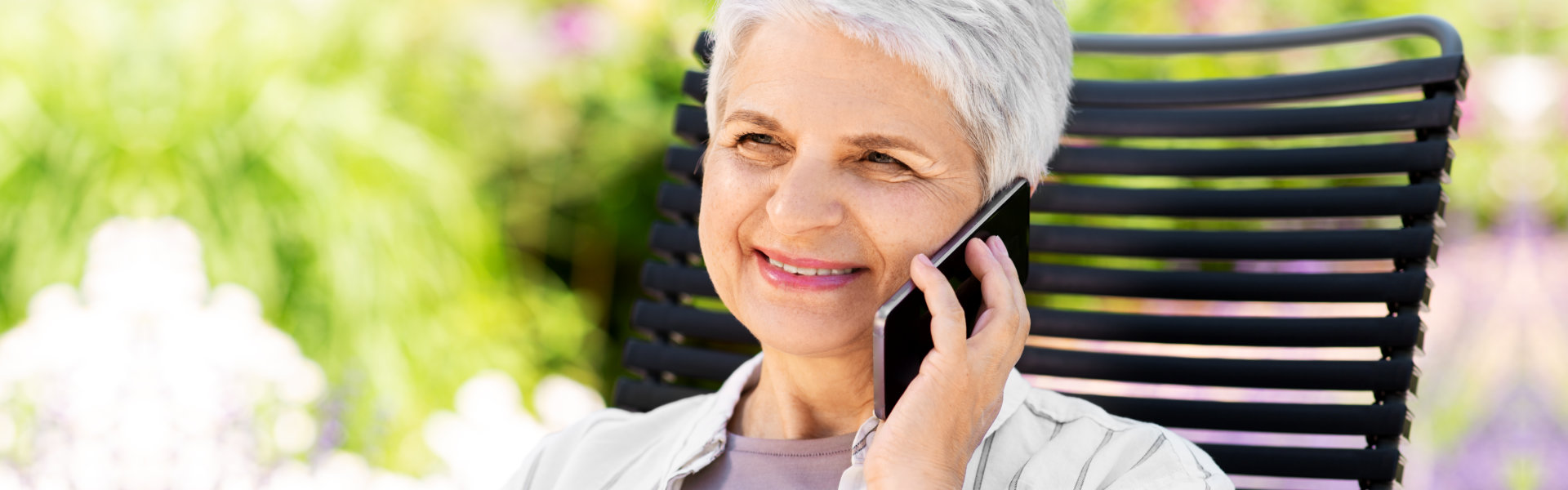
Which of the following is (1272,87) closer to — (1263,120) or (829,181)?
(1263,120)

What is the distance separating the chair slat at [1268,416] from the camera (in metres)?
1.94

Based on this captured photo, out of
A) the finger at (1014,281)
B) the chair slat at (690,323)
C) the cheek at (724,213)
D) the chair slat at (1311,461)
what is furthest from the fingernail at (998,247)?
the chair slat at (690,323)

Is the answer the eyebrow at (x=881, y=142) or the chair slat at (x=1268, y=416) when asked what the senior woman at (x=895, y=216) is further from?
the chair slat at (x=1268, y=416)

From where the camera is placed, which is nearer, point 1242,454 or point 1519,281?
point 1242,454

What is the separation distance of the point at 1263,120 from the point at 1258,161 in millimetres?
81

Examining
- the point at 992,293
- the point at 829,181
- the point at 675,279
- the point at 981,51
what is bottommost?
the point at 675,279

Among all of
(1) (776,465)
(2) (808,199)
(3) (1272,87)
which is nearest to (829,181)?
(2) (808,199)

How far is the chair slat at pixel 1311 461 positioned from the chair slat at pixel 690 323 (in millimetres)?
981

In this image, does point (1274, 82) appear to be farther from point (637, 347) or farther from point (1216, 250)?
point (637, 347)

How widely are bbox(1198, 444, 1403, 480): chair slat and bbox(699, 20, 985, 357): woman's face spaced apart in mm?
816

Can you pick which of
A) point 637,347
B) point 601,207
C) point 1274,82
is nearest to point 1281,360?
point 1274,82

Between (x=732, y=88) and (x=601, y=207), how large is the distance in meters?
2.96

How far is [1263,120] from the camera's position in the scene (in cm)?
208

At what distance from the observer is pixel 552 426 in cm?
356
